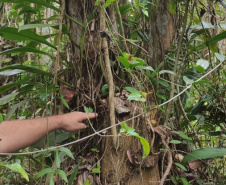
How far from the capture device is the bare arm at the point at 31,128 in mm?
1009

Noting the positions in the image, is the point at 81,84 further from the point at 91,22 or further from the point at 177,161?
the point at 177,161

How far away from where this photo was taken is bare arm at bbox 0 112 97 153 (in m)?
1.01

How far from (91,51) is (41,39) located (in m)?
0.20

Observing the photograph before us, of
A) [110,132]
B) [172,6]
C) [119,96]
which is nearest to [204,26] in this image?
A: [172,6]

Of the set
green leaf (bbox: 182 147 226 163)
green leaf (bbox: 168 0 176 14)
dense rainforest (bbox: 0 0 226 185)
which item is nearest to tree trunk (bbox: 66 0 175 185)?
dense rainforest (bbox: 0 0 226 185)

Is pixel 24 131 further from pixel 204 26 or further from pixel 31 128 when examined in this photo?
pixel 204 26

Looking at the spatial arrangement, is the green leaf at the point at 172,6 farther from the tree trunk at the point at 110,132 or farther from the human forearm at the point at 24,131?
the human forearm at the point at 24,131

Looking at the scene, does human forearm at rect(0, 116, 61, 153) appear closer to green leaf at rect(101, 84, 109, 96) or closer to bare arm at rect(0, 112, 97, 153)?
bare arm at rect(0, 112, 97, 153)

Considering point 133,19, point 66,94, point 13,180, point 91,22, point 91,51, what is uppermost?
point 133,19

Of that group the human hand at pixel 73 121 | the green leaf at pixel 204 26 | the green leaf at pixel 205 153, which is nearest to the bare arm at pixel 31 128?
the human hand at pixel 73 121

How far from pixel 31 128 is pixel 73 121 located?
17 centimetres

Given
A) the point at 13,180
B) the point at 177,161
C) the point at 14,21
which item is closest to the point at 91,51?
the point at 177,161

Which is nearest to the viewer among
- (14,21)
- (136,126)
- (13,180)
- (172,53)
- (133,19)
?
(136,126)

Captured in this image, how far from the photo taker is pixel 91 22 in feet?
3.60
